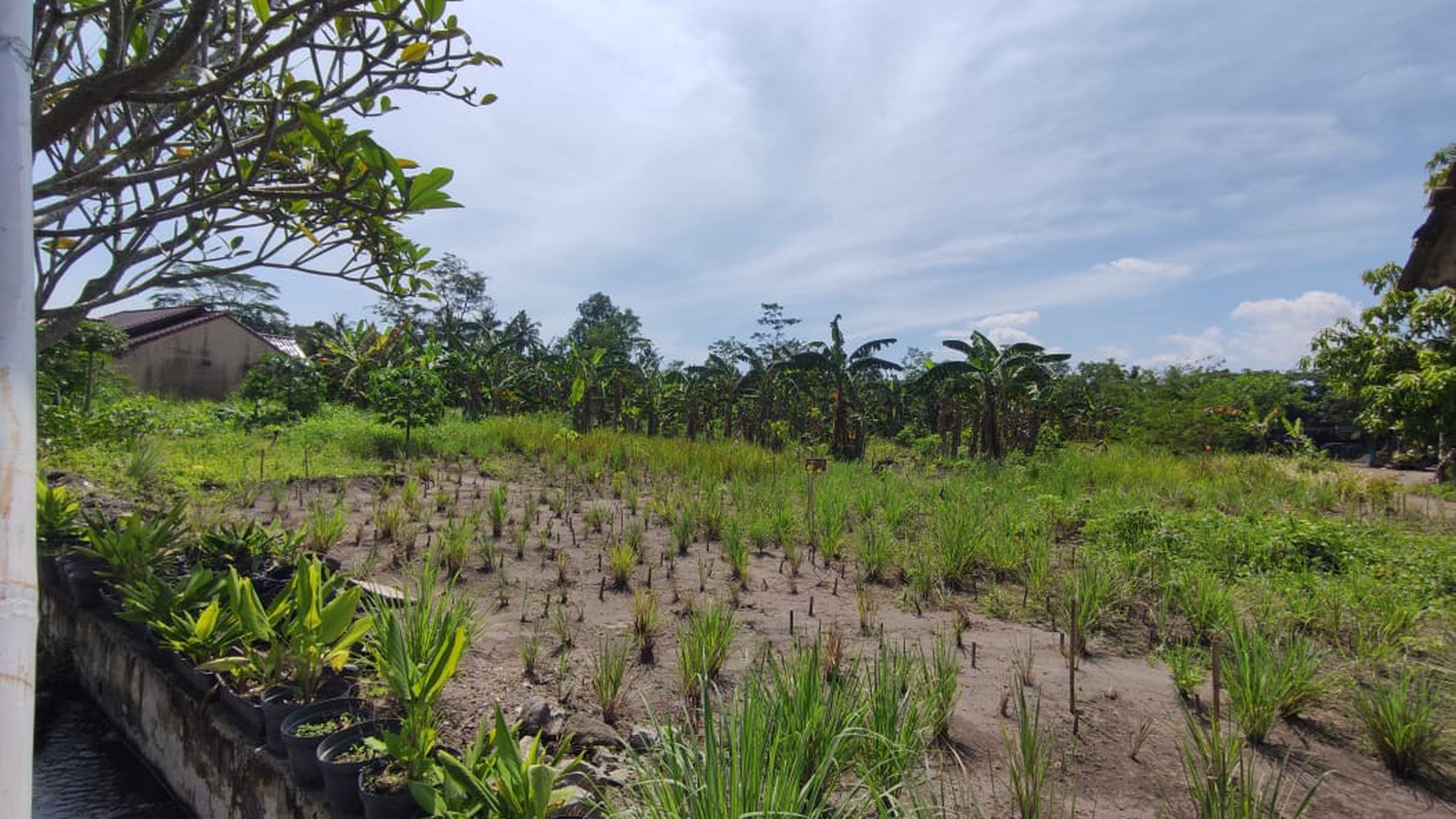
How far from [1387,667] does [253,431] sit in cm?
1745

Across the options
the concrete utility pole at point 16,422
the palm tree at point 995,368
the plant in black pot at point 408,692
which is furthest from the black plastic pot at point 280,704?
the palm tree at point 995,368

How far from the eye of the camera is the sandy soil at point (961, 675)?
8.64 ft

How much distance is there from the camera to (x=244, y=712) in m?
2.78

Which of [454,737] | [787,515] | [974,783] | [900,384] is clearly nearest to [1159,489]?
[787,515]

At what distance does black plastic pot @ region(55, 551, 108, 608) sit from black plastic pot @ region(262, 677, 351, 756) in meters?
2.32

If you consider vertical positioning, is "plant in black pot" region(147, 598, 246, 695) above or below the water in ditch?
above

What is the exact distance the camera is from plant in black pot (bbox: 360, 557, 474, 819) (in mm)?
2080

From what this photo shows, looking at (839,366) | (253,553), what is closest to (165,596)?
(253,553)

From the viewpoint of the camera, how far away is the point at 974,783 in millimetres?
2525

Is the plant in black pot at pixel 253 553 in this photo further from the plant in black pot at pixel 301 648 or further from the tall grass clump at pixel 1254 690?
the tall grass clump at pixel 1254 690

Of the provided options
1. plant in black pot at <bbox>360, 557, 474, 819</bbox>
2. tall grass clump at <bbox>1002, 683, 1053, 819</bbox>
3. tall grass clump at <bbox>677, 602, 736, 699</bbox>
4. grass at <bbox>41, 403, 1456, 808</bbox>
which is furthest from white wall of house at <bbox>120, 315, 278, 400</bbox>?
tall grass clump at <bbox>1002, 683, 1053, 819</bbox>

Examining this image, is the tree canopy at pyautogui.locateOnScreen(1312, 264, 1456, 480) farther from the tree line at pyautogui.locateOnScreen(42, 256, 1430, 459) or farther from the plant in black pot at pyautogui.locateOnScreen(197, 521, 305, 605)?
the plant in black pot at pyautogui.locateOnScreen(197, 521, 305, 605)

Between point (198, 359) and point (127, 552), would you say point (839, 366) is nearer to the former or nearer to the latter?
point (127, 552)

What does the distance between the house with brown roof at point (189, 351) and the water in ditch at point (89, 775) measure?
73.8 ft
